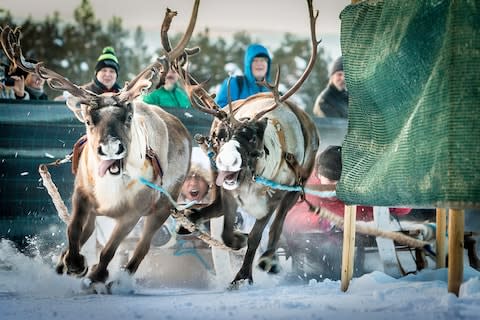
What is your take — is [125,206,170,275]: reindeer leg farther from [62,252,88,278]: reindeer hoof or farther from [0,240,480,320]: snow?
[62,252,88,278]: reindeer hoof

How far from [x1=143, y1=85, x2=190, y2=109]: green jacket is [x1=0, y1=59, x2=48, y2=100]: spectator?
765 mm

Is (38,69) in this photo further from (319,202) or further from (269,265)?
(319,202)

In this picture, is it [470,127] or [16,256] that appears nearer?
[470,127]

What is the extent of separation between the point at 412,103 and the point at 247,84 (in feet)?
6.46

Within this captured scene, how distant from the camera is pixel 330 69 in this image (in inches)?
238

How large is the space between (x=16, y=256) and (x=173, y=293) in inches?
43.0

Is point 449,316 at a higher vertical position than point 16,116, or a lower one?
lower

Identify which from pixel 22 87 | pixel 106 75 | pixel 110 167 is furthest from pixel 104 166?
pixel 22 87

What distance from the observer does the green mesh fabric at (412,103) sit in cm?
356

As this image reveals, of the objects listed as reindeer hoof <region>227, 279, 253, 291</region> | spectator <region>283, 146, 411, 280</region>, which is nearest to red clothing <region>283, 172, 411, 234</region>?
spectator <region>283, 146, 411, 280</region>

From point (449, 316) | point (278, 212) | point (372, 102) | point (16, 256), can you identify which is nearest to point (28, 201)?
point (16, 256)

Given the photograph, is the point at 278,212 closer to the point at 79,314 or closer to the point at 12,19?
the point at 79,314

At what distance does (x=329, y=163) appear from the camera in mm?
5801

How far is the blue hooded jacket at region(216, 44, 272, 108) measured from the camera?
5.61 metres
